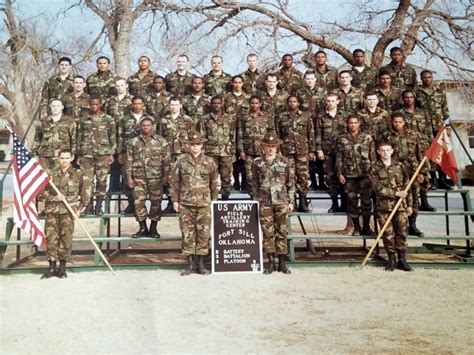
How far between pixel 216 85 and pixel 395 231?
3365 mm

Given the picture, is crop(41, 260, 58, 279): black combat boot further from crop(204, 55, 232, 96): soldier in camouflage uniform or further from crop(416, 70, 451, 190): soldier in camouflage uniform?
crop(416, 70, 451, 190): soldier in camouflage uniform

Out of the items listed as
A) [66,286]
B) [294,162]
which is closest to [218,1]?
[294,162]

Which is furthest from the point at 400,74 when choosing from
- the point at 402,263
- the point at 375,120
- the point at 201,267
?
the point at 201,267

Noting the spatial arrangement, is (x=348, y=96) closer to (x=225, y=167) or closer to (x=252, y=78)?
(x=252, y=78)

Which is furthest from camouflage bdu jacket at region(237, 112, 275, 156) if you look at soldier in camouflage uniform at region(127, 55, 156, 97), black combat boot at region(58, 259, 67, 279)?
black combat boot at region(58, 259, 67, 279)

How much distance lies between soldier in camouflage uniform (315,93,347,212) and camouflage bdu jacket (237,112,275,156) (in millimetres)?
728

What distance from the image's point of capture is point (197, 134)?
5.84m

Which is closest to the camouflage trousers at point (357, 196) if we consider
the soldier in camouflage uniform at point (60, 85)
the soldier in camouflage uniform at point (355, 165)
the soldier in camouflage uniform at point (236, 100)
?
the soldier in camouflage uniform at point (355, 165)

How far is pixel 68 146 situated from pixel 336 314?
4.21 m

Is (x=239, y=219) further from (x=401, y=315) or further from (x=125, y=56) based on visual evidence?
(x=125, y=56)

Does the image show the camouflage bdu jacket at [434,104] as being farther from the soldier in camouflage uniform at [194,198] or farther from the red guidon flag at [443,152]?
the soldier in camouflage uniform at [194,198]

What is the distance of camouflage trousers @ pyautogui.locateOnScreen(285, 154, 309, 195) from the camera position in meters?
6.66

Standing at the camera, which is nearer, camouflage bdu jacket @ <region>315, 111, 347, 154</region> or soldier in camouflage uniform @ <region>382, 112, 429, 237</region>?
soldier in camouflage uniform @ <region>382, 112, 429, 237</region>

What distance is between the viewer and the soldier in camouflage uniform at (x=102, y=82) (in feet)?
22.9
